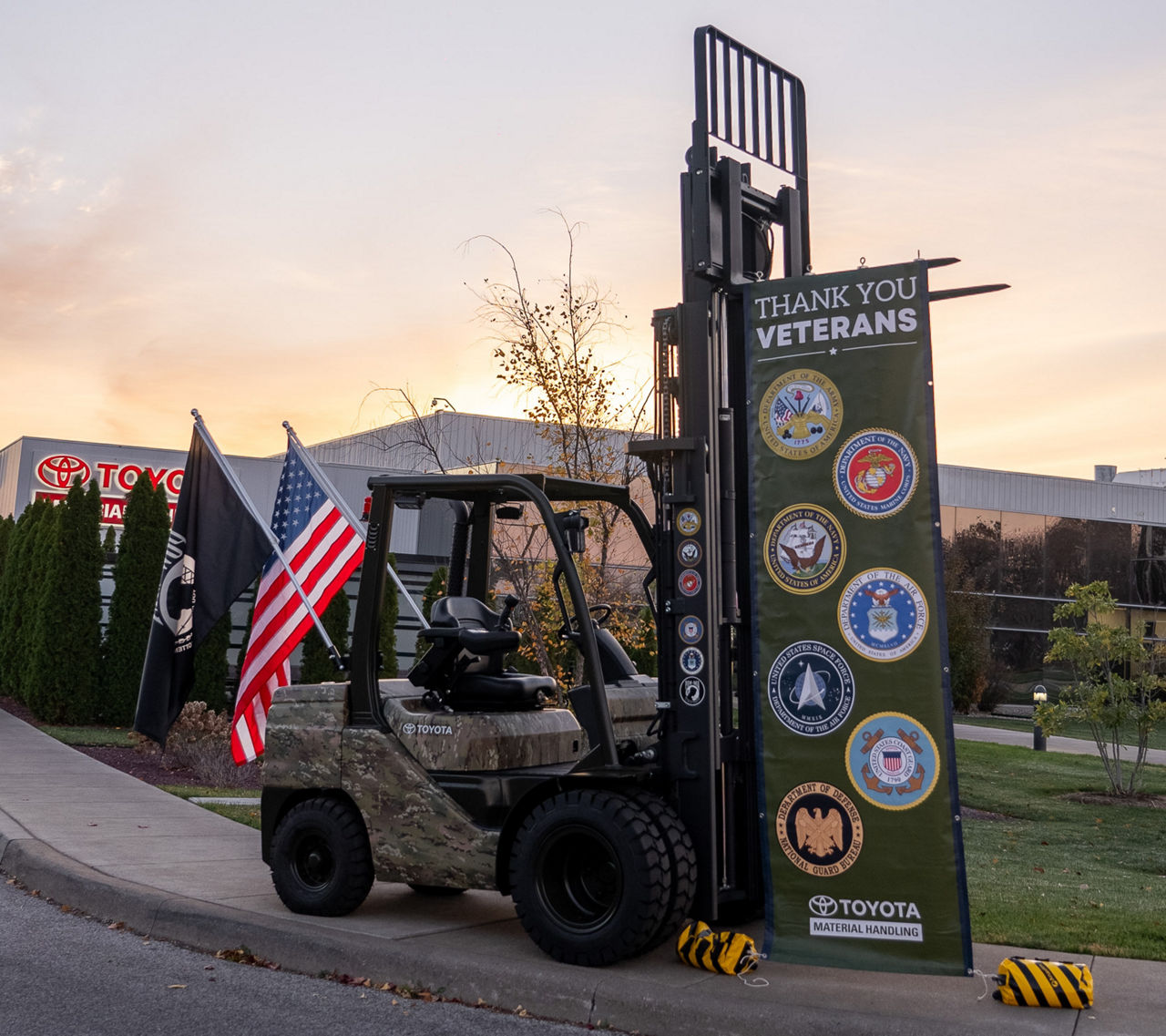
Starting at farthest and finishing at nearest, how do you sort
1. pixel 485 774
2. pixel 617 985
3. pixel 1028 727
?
pixel 1028 727, pixel 485 774, pixel 617 985

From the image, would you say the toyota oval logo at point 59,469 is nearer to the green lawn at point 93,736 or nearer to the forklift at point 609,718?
the green lawn at point 93,736

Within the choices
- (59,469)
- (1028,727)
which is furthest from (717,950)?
(1028,727)

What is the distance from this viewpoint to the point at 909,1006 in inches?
215

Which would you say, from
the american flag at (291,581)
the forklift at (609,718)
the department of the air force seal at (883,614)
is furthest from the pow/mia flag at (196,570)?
the department of the air force seal at (883,614)

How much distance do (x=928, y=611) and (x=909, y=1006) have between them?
1676mm

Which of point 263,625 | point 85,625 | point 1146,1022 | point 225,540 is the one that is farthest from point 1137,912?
point 85,625

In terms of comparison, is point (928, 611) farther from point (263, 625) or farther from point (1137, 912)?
point (263, 625)

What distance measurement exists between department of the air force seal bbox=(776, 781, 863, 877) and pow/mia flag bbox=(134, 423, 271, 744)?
711 cm

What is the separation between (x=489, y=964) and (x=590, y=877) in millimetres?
635

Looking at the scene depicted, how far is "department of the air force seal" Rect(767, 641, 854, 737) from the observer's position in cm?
593

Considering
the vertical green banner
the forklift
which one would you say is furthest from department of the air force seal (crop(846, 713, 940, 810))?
the forklift

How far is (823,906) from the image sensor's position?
5898 mm

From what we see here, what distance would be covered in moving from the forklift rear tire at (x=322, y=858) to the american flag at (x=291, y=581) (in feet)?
11.1

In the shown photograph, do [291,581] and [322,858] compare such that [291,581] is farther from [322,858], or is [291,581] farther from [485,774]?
[485,774]
